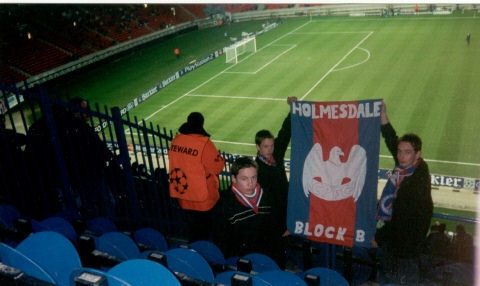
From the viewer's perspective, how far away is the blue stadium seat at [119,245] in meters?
3.30

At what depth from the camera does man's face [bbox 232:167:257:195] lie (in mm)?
4242

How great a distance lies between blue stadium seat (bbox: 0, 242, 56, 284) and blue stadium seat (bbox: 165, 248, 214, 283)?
2.56 feet

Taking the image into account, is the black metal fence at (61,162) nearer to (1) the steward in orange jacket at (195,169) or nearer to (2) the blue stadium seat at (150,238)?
(1) the steward in orange jacket at (195,169)

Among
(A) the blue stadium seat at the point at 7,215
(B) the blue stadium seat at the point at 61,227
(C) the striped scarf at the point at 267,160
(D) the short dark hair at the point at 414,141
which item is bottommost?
(C) the striped scarf at the point at 267,160

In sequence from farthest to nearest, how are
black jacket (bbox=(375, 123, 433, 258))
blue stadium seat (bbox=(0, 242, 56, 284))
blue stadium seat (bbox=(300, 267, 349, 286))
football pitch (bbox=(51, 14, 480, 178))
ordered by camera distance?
football pitch (bbox=(51, 14, 480, 178)) < black jacket (bbox=(375, 123, 433, 258)) < blue stadium seat (bbox=(300, 267, 349, 286)) < blue stadium seat (bbox=(0, 242, 56, 284))

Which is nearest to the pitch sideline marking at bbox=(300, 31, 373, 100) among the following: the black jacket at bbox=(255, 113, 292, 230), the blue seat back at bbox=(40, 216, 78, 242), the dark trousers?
the black jacket at bbox=(255, 113, 292, 230)

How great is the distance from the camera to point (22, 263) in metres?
2.59

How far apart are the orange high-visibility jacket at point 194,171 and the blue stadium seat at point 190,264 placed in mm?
1991

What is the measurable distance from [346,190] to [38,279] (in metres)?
2.90

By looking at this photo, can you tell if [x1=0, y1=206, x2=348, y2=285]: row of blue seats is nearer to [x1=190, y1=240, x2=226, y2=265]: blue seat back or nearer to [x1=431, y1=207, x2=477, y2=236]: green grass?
[x1=190, y1=240, x2=226, y2=265]: blue seat back

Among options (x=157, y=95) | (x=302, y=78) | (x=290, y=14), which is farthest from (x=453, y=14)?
(x=157, y=95)

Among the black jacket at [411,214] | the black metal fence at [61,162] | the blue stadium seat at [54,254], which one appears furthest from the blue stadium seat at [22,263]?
the black jacket at [411,214]

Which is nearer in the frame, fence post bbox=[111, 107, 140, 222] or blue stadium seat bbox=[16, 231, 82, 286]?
blue stadium seat bbox=[16, 231, 82, 286]

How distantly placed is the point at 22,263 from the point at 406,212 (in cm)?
339
